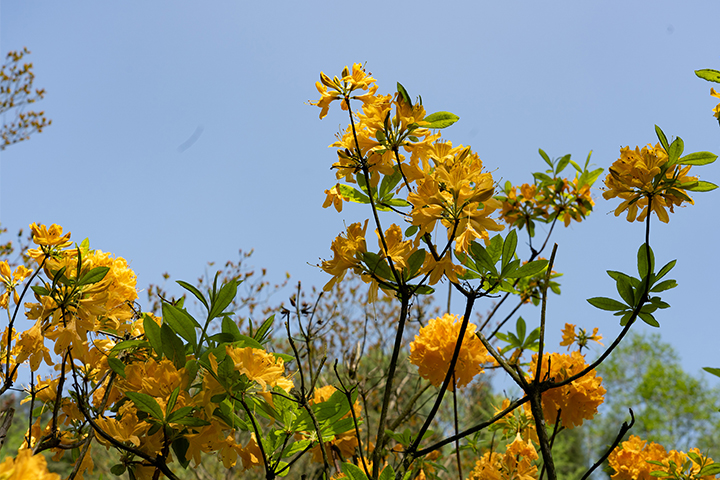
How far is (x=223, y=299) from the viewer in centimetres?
101

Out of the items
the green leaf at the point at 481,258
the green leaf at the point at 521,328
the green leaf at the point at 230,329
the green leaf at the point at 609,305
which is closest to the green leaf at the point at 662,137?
the green leaf at the point at 609,305

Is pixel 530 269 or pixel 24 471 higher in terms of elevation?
pixel 530 269

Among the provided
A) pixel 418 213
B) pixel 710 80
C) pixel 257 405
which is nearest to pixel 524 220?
pixel 710 80

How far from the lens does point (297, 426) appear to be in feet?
3.52

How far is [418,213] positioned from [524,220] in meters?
1.96

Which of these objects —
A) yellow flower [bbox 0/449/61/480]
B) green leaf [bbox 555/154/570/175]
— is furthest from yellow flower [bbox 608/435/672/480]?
yellow flower [bbox 0/449/61/480]

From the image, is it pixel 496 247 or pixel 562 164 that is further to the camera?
pixel 562 164

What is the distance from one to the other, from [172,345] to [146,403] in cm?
13

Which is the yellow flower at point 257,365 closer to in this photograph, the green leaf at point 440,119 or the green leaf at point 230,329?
the green leaf at point 230,329

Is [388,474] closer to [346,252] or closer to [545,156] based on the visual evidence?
[346,252]

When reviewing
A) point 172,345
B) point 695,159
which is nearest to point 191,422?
point 172,345

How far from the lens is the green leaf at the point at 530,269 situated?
977 millimetres

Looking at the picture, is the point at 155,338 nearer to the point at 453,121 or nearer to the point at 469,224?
the point at 469,224

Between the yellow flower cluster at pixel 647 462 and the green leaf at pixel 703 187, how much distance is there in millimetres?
888
